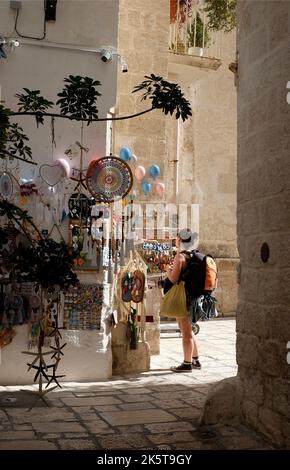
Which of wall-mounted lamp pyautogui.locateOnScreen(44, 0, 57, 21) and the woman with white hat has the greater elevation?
wall-mounted lamp pyautogui.locateOnScreen(44, 0, 57, 21)

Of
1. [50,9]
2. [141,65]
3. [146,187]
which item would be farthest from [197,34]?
[50,9]

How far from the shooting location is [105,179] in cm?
576

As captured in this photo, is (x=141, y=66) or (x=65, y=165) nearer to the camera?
(x=65, y=165)

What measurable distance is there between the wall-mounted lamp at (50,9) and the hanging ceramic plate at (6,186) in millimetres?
1722

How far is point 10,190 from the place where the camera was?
221 inches

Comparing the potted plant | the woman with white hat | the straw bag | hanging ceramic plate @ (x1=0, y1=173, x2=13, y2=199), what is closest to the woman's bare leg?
the woman with white hat

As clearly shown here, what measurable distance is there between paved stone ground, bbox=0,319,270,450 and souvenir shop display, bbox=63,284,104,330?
0.60 m

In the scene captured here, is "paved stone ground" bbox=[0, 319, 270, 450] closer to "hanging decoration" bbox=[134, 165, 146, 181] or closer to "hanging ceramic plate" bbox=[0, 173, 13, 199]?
"hanging ceramic plate" bbox=[0, 173, 13, 199]

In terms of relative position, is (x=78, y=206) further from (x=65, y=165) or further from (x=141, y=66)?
(x=141, y=66)

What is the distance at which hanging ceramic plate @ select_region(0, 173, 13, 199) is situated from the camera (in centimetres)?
551

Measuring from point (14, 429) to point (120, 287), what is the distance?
251cm

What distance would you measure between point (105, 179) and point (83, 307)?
1346 mm

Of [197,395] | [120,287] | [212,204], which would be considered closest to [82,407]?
[197,395]

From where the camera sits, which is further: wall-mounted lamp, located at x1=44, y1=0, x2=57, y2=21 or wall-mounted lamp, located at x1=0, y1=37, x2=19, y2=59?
wall-mounted lamp, located at x1=44, y1=0, x2=57, y2=21
